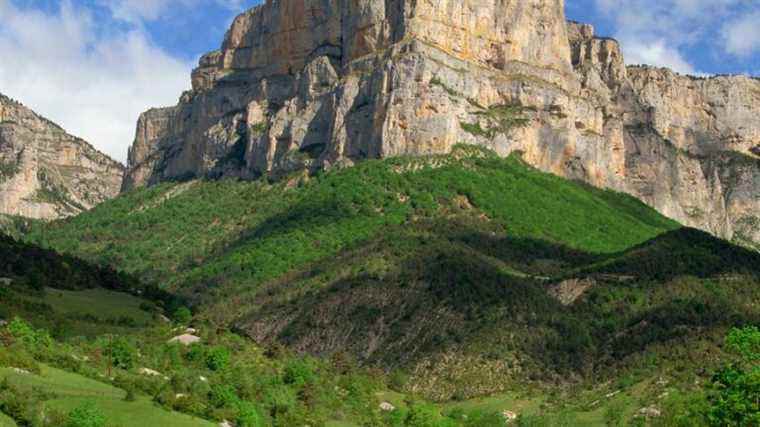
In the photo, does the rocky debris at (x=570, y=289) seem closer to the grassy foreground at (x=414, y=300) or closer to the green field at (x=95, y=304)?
the grassy foreground at (x=414, y=300)

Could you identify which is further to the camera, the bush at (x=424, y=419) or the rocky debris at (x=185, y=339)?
the bush at (x=424, y=419)

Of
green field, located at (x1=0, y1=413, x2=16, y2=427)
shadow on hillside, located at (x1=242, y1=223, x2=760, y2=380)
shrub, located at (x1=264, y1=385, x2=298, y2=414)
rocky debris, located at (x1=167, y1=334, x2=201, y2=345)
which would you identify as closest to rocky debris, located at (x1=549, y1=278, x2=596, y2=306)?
shadow on hillside, located at (x1=242, y1=223, x2=760, y2=380)

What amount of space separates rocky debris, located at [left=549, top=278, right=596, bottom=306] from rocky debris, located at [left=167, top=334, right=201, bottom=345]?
42483 mm

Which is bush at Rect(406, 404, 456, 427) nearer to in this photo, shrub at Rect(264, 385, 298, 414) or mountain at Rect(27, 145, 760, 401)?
shrub at Rect(264, 385, 298, 414)

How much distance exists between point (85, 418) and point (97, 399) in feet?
22.6

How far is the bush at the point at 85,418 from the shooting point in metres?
62.2

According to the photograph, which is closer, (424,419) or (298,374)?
(298,374)

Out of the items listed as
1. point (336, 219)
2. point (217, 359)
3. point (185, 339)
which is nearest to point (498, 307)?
point (185, 339)

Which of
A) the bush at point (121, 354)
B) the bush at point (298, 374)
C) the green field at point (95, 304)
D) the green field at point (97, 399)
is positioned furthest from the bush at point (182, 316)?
the green field at point (97, 399)

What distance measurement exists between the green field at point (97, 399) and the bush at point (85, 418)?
1.17 m

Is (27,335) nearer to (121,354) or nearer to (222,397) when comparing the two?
(121,354)

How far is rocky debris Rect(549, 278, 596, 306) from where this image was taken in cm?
12675

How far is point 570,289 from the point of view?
421 ft

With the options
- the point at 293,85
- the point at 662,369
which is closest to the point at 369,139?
the point at 293,85
